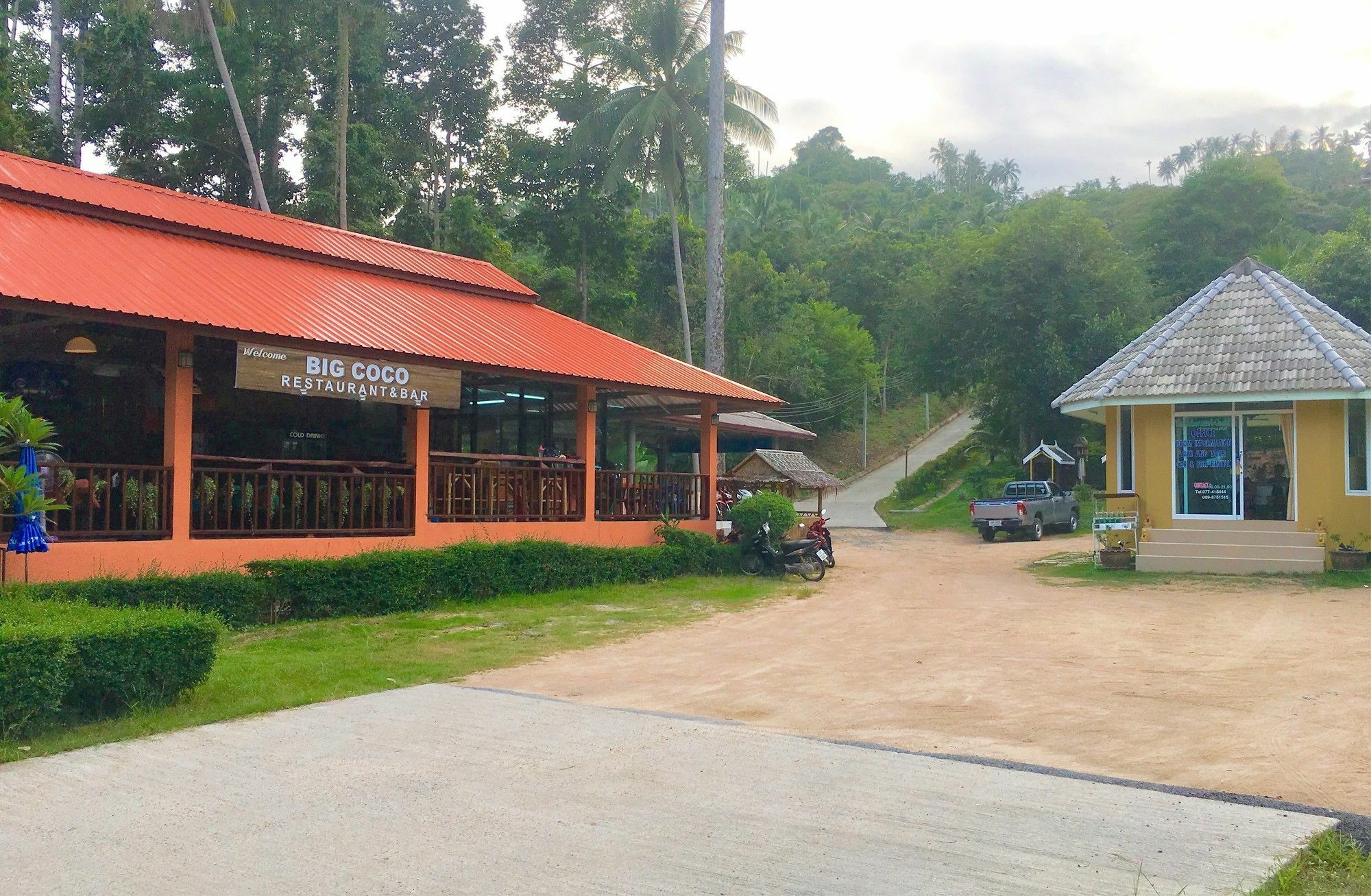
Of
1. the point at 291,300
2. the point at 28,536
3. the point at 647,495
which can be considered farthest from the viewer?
the point at 647,495

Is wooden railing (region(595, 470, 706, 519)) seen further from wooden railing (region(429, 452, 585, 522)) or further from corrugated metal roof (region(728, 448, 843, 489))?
corrugated metal roof (region(728, 448, 843, 489))

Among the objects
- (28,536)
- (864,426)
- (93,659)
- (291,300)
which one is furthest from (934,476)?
(93,659)

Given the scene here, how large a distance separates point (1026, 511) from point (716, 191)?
11.7m

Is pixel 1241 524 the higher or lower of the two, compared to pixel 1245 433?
lower

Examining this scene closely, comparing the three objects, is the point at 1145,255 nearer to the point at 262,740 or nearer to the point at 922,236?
the point at 922,236

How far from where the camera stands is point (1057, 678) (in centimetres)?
942

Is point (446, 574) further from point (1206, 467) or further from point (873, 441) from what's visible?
point (873, 441)

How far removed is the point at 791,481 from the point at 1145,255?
26349 millimetres

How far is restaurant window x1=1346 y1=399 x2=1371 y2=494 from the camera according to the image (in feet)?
58.0

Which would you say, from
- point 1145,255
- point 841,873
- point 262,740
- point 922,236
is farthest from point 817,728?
point 922,236

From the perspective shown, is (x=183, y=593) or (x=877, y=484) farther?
(x=877, y=484)

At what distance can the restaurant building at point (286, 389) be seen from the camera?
40.0 feet

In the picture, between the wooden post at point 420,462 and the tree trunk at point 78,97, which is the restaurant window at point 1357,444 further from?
the tree trunk at point 78,97

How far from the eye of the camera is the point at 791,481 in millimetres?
32031
